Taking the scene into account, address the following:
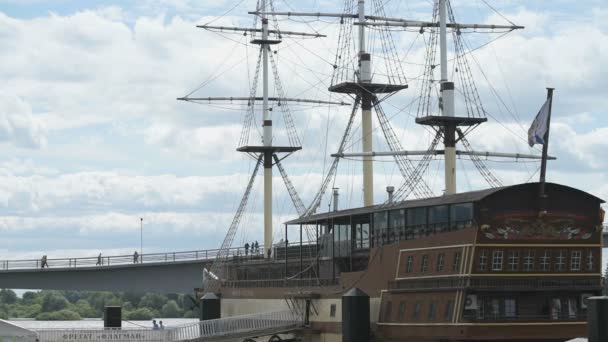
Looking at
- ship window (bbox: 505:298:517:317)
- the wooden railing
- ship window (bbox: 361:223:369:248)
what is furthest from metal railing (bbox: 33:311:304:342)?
ship window (bbox: 505:298:517:317)

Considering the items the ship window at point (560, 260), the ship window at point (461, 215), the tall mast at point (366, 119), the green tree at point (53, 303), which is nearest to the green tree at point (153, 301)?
the green tree at point (53, 303)

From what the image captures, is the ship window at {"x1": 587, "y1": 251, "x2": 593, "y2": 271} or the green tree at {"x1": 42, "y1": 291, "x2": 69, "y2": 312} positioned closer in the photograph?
the ship window at {"x1": 587, "y1": 251, "x2": 593, "y2": 271}

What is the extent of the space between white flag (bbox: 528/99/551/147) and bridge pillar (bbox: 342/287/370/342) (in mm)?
8793

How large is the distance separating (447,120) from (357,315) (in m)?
18.8

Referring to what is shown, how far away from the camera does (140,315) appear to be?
144625mm

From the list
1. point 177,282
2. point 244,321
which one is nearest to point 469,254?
→ point 244,321

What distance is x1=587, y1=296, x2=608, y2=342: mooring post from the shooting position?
3728cm

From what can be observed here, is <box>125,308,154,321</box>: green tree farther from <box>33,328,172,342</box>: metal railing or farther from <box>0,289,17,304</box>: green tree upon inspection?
<box>33,328,172,342</box>: metal railing

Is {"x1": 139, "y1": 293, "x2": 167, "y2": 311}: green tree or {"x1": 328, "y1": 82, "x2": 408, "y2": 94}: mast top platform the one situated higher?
{"x1": 328, "y1": 82, "x2": 408, "y2": 94}: mast top platform

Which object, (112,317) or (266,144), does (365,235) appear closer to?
(112,317)

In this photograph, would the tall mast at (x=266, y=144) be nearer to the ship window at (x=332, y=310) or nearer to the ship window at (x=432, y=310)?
the ship window at (x=332, y=310)

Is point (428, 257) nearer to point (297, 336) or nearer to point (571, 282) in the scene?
point (571, 282)

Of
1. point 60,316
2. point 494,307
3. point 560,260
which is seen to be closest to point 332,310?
point 494,307

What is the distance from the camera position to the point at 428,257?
48094mm
